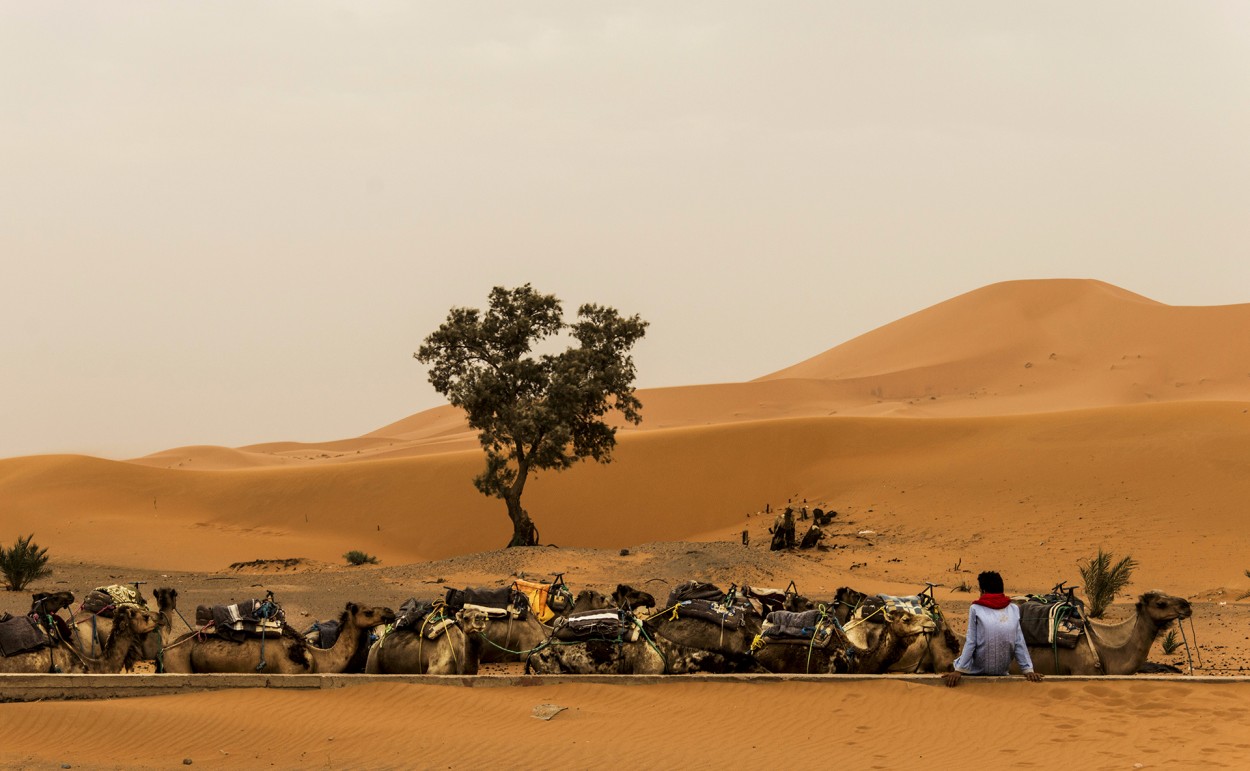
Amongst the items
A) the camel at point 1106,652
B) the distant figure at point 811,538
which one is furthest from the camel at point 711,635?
the distant figure at point 811,538

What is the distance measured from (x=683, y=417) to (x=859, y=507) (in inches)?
2215

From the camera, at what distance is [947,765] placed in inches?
387

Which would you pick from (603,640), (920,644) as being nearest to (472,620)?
(603,640)

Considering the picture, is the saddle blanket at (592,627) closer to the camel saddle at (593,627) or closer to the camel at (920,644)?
the camel saddle at (593,627)

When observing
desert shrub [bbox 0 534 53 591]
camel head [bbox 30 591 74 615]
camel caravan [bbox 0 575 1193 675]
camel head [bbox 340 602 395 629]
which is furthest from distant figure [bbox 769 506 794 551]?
camel head [bbox 30 591 74 615]

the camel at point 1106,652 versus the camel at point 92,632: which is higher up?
the camel at point 92,632

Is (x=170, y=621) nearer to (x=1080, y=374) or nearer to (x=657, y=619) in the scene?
(x=657, y=619)

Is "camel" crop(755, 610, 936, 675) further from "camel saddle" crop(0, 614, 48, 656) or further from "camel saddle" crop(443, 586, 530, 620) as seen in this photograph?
"camel saddle" crop(0, 614, 48, 656)

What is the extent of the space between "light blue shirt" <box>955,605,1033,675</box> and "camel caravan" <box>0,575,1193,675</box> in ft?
1.76

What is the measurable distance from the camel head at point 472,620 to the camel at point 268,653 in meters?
0.71

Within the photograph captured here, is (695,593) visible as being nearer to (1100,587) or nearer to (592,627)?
(592,627)

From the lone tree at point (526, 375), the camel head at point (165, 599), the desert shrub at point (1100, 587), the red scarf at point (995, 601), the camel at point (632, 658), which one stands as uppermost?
the lone tree at point (526, 375)

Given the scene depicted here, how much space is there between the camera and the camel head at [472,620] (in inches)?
512

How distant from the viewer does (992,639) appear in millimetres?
11930
